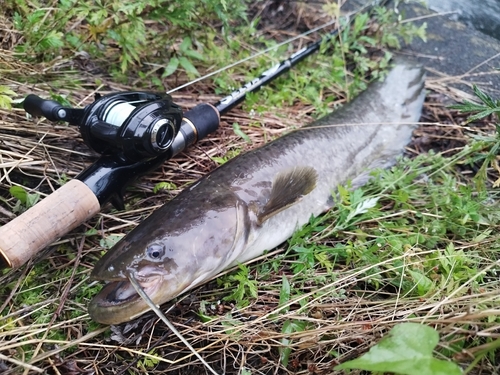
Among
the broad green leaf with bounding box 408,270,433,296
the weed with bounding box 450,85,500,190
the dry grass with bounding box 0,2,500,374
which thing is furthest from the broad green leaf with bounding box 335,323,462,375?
the weed with bounding box 450,85,500,190

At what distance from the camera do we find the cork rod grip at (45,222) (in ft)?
6.07

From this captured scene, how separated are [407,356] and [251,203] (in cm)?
116

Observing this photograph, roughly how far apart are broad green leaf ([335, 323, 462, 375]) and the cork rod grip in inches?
52.1

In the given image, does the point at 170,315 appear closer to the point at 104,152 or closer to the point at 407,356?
the point at 104,152

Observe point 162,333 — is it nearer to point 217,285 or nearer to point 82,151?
point 217,285

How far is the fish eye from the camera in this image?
6.31 feet

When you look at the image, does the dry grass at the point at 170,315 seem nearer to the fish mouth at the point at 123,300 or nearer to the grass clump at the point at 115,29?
the fish mouth at the point at 123,300

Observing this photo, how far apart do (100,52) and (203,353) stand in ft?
7.42

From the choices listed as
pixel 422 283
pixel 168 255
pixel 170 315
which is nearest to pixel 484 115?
pixel 422 283

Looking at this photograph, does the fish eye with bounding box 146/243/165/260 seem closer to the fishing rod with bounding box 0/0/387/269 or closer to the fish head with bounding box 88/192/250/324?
the fish head with bounding box 88/192/250/324

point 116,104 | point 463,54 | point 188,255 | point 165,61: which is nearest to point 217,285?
point 188,255

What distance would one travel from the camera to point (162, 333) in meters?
2.02

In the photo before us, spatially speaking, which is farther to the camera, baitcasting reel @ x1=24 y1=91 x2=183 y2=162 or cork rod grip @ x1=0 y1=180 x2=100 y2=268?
baitcasting reel @ x1=24 y1=91 x2=183 y2=162

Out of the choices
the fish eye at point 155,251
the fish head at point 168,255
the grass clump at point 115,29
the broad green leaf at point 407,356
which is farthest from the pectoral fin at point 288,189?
the grass clump at point 115,29
